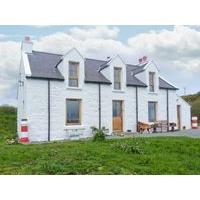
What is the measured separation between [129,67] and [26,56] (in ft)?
27.0

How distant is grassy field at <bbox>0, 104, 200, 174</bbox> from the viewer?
32.2 ft

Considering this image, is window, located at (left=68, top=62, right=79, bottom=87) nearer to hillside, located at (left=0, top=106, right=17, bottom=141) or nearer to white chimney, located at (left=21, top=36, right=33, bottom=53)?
white chimney, located at (left=21, top=36, right=33, bottom=53)

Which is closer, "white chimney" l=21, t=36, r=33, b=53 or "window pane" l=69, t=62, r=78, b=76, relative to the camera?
"window pane" l=69, t=62, r=78, b=76

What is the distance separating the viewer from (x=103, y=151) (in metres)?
12.4

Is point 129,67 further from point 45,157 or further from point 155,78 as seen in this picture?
point 45,157

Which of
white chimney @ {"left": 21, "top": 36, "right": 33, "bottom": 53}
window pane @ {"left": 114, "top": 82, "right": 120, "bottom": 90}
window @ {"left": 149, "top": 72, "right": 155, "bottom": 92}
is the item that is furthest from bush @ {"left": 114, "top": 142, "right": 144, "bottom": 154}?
window @ {"left": 149, "top": 72, "right": 155, "bottom": 92}

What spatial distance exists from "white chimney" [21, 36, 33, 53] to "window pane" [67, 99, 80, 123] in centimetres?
408

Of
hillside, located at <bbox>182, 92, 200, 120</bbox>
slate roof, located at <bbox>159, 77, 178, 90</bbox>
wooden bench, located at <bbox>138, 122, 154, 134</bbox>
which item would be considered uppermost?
slate roof, located at <bbox>159, 77, 178, 90</bbox>

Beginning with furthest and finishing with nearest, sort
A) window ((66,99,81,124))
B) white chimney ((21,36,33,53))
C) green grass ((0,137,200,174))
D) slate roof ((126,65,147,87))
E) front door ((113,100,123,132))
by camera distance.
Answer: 1. slate roof ((126,65,147,87))
2. front door ((113,100,123,132))
3. white chimney ((21,36,33,53))
4. window ((66,99,81,124))
5. green grass ((0,137,200,174))

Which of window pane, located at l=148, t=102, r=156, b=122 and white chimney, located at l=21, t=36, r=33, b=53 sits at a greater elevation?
white chimney, located at l=21, t=36, r=33, b=53

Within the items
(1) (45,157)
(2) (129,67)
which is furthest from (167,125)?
(1) (45,157)

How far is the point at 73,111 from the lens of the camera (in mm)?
20781

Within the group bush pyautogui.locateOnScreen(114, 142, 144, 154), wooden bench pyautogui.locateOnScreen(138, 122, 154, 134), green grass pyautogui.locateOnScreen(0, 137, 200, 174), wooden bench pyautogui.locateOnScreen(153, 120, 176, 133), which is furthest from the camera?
wooden bench pyautogui.locateOnScreen(153, 120, 176, 133)

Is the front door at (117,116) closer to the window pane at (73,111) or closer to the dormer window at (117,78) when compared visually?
the dormer window at (117,78)
